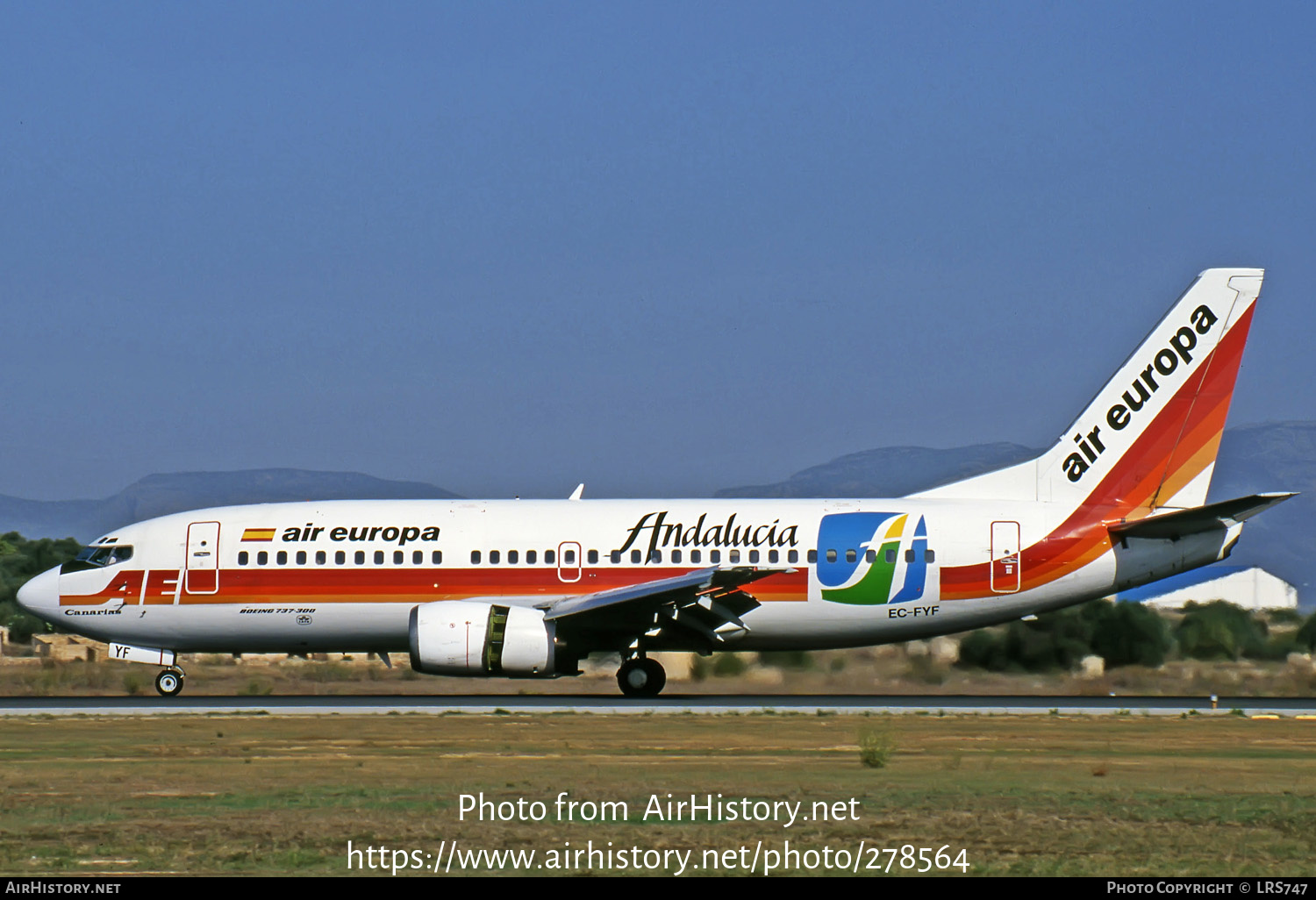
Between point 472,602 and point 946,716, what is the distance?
27.2 feet

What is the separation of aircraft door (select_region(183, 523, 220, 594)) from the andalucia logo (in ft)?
36.4

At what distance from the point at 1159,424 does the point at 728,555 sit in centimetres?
823

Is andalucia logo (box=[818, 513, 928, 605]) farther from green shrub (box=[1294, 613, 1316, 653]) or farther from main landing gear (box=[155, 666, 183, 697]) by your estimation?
green shrub (box=[1294, 613, 1316, 653])

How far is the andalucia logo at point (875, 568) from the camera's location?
28578mm

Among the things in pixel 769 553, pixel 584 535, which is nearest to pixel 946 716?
pixel 769 553

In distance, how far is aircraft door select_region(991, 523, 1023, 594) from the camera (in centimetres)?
2855

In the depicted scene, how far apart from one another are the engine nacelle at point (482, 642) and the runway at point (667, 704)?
0.64 m

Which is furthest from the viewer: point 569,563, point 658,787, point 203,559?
point 203,559

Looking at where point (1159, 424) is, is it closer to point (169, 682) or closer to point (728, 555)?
point (728, 555)

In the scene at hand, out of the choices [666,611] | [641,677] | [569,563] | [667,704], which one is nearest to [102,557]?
[569,563]

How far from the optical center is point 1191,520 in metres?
27.6
